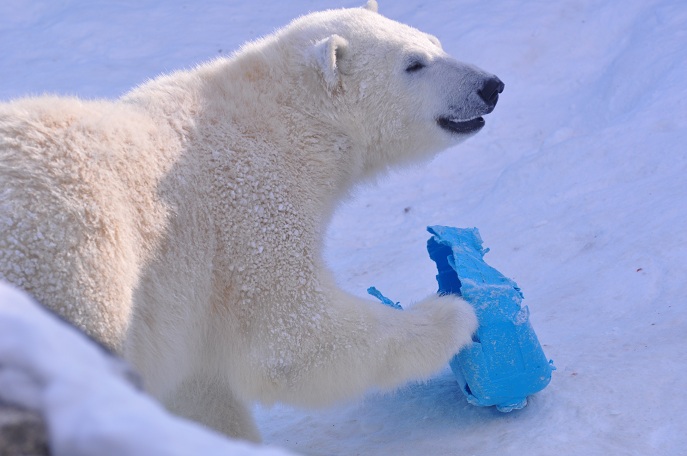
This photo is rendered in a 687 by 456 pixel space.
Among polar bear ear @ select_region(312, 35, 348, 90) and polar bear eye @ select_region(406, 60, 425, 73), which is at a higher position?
polar bear ear @ select_region(312, 35, 348, 90)

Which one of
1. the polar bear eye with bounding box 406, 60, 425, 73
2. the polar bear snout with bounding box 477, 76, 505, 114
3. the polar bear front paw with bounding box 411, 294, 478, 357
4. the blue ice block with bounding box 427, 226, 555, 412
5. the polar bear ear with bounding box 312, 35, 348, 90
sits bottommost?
the blue ice block with bounding box 427, 226, 555, 412

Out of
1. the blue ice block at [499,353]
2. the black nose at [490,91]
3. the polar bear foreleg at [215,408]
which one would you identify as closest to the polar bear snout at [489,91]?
the black nose at [490,91]

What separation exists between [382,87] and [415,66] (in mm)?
171

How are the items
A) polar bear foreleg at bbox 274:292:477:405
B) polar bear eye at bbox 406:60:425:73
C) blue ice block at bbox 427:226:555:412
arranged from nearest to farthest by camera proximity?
polar bear foreleg at bbox 274:292:477:405 → blue ice block at bbox 427:226:555:412 → polar bear eye at bbox 406:60:425:73

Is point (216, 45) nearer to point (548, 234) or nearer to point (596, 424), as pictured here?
point (548, 234)

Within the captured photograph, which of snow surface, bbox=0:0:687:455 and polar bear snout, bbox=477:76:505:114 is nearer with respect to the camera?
snow surface, bbox=0:0:687:455

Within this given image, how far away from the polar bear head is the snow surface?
31 centimetres

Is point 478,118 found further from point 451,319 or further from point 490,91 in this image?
point 451,319

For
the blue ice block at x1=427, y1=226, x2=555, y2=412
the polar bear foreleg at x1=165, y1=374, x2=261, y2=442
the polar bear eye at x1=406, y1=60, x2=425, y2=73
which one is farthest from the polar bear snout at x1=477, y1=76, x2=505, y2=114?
the polar bear foreleg at x1=165, y1=374, x2=261, y2=442

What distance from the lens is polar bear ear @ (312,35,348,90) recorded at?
329 centimetres

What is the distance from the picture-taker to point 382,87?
Answer: 3.46 meters

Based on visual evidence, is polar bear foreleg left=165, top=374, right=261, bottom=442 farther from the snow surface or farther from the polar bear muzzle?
the polar bear muzzle

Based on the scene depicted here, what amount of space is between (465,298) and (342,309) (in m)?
0.61

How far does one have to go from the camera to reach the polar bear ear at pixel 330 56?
3291 millimetres
